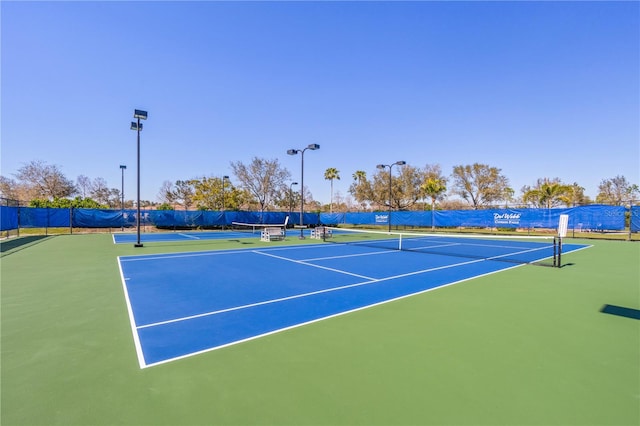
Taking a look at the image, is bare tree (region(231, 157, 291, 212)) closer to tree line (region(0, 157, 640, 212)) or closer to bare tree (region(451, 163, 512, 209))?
tree line (region(0, 157, 640, 212))

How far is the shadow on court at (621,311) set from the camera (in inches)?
190

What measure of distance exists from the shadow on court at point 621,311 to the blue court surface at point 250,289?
2652 mm

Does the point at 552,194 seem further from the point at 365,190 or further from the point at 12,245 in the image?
the point at 12,245

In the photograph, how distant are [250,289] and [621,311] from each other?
6.61m

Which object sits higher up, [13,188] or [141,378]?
[13,188]

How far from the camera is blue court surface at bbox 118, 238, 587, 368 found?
13.3 feet

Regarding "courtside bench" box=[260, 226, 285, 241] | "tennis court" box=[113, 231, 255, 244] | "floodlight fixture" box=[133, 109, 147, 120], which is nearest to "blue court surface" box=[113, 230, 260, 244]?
"tennis court" box=[113, 231, 255, 244]

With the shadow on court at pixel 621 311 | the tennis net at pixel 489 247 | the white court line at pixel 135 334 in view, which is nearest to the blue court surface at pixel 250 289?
the white court line at pixel 135 334

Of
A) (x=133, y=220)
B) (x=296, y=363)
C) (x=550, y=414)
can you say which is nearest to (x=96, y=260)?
(x=296, y=363)

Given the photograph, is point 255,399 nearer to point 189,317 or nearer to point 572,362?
point 189,317

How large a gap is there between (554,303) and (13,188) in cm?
5923

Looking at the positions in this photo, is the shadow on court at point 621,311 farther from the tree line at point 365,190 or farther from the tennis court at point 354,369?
the tree line at point 365,190

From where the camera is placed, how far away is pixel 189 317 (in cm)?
467

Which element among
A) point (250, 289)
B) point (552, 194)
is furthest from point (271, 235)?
point (552, 194)
